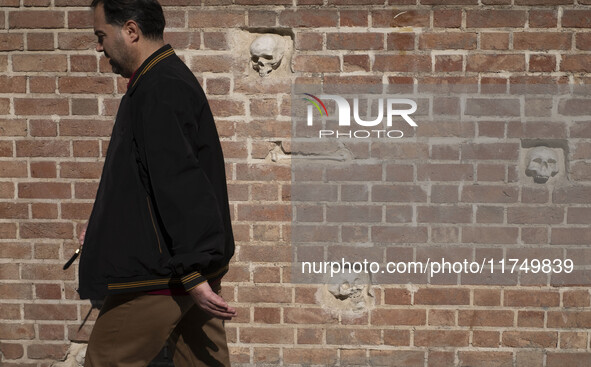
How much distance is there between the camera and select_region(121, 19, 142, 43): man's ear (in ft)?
8.10

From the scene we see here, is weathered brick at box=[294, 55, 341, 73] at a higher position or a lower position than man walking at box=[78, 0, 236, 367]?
higher

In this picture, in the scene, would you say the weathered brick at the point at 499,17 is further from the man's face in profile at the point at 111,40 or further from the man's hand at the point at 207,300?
the man's hand at the point at 207,300

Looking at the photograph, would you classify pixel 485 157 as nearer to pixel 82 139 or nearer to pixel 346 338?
pixel 346 338

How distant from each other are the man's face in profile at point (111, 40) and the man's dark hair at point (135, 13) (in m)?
0.02

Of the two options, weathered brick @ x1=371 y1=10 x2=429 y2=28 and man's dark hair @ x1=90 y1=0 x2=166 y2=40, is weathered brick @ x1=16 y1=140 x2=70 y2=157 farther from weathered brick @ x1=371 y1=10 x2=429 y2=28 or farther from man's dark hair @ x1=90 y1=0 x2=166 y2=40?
weathered brick @ x1=371 y1=10 x2=429 y2=28

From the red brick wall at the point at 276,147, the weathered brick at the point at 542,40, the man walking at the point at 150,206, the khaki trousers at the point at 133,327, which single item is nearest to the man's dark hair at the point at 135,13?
the man walking at the point at 150,206

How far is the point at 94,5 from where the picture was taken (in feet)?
8.23

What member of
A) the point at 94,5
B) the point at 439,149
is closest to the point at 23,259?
the point at 94,5

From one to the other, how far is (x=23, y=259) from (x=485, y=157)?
2506 millimetres

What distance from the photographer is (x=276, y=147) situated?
3320 mm

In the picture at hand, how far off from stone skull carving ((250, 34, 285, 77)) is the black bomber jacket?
2.68ft

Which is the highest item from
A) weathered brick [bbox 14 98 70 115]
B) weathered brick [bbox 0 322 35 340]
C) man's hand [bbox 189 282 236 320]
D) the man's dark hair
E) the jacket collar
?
the man's dark hair

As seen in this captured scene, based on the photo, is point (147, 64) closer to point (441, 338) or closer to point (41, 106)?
point (41, 106)

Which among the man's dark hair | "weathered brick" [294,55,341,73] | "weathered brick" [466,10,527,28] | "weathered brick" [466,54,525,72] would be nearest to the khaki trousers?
the man's dark hair
